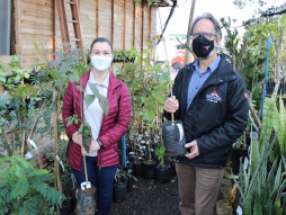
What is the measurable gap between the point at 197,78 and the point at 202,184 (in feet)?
2.56

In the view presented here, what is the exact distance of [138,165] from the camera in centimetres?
367

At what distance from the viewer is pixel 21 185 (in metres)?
1.54

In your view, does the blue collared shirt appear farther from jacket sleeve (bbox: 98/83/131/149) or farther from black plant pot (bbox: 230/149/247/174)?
black plant pot (bbox: 230/149/247/174)

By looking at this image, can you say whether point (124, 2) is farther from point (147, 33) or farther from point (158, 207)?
point (158, 207)

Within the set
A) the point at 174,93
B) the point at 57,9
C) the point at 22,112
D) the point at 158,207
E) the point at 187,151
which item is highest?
the point at 57,9

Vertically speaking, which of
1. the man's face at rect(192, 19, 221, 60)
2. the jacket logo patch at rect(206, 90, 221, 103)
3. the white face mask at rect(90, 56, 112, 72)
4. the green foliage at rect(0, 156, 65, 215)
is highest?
the man's face at rect(192, 19, 221, 60)

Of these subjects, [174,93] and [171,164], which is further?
[171,164]

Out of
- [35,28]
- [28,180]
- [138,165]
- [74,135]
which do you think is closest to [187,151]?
[74,135]

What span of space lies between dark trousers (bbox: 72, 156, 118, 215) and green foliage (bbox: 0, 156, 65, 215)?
0.41 m

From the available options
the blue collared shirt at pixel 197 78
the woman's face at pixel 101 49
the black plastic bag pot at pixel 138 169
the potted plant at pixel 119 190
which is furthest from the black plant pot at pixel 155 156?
the woman's face at pixel 101 49

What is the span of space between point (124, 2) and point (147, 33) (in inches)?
75.7

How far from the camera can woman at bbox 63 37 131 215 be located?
2.09 m

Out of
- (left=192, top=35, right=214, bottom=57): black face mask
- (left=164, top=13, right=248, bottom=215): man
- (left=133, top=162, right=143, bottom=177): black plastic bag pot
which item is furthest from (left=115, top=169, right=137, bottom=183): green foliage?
(left=192, top=35, right=214, bottom=57): black face mask

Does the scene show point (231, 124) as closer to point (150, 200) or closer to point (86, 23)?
point (150, 200)
